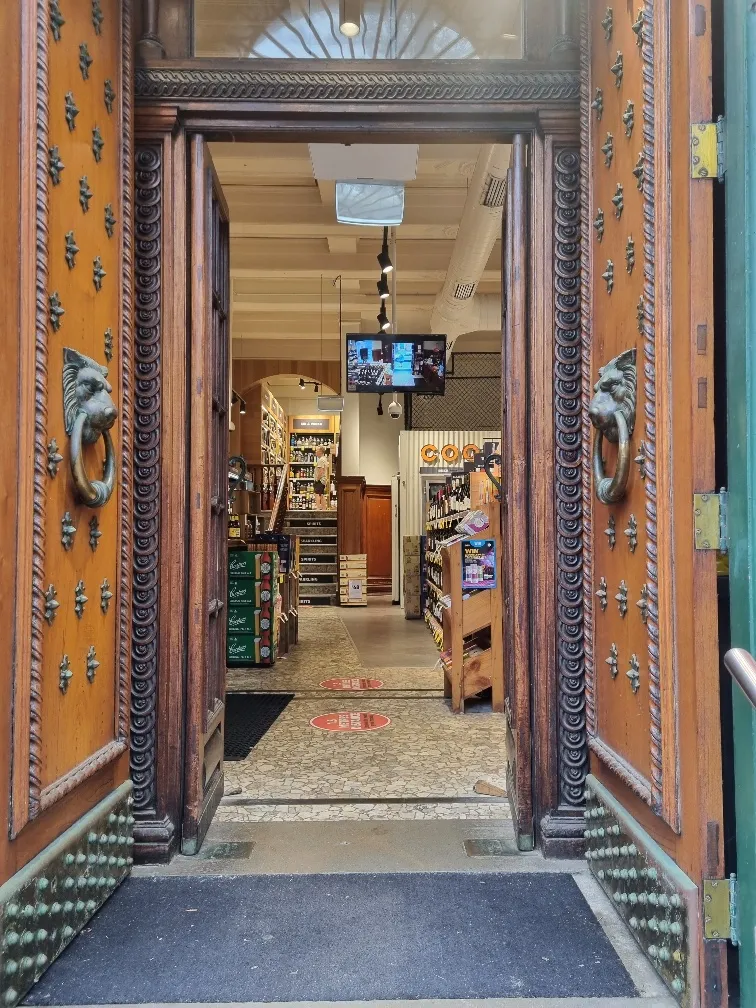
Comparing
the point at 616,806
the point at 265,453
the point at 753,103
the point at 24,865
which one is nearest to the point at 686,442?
the point at 753,103

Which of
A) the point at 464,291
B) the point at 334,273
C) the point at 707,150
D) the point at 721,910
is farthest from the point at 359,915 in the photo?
the point at 334,273

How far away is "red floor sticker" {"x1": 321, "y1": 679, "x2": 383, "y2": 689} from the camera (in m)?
6.02

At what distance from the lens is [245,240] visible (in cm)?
895

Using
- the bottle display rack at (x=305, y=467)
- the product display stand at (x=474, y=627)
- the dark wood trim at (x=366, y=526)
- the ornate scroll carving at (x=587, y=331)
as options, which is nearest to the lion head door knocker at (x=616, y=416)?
the ornate scroll carving at (x=587, y=331)

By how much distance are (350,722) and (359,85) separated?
3649mm

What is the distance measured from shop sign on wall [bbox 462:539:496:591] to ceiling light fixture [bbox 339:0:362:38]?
335cm

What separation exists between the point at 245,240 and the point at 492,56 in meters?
6.69

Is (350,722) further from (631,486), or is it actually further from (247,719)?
(631,486)

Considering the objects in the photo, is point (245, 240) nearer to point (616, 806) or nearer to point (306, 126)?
point (306, 126)

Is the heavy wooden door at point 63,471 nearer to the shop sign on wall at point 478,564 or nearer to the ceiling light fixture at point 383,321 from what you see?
the shop sign on wall at point 478,564

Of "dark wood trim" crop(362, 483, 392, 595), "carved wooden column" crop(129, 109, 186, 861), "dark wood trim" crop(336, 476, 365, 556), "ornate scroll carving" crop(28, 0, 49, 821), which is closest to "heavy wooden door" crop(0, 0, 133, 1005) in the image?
"ornate scroll carving" crop(28, 0, 49, 821)

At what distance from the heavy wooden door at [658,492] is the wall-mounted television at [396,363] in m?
5.88

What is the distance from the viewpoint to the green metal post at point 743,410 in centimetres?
160

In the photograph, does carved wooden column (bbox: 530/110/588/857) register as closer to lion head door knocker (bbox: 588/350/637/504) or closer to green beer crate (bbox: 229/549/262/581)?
lion head door knocker (bbox: 588/350/637/504)
